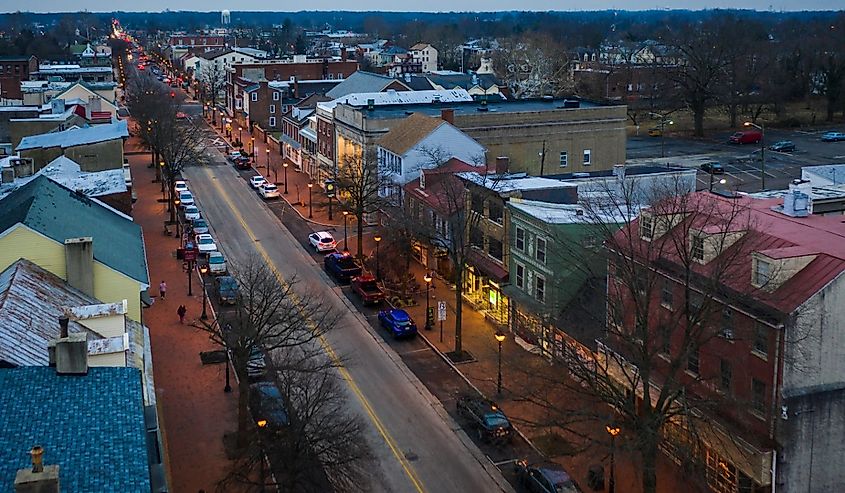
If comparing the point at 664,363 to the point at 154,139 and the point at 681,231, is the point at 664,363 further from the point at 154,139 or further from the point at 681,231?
the point at 154,139

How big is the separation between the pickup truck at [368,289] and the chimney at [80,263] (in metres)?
17.4

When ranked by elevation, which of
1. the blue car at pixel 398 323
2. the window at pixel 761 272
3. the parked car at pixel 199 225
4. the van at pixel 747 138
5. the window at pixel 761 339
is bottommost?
the blue car at pixel 398 323

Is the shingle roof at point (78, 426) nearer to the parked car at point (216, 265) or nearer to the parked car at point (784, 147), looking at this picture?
the parked car at point (216, 265)

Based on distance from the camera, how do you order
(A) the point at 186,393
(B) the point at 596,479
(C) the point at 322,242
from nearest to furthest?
(B) the point at 596,479 < (A) the point at 186,393 < (C) the point at 322,242

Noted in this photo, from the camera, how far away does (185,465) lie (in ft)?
94.5

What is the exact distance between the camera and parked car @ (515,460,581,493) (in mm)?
26016

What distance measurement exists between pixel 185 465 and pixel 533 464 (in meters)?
11.3

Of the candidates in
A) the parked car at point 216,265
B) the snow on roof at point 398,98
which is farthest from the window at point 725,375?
the snow on roof at point 398,98

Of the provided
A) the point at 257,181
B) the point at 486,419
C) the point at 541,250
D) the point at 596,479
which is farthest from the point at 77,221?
the point at 257,181

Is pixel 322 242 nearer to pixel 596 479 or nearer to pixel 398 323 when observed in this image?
pixel 398 323

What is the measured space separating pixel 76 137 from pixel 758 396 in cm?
5108

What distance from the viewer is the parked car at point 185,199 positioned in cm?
6744

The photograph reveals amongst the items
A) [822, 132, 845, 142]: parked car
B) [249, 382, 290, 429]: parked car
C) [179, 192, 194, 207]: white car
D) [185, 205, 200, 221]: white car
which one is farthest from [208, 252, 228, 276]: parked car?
[822, 132, 845, 142]: parked car

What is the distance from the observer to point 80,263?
29.5m
